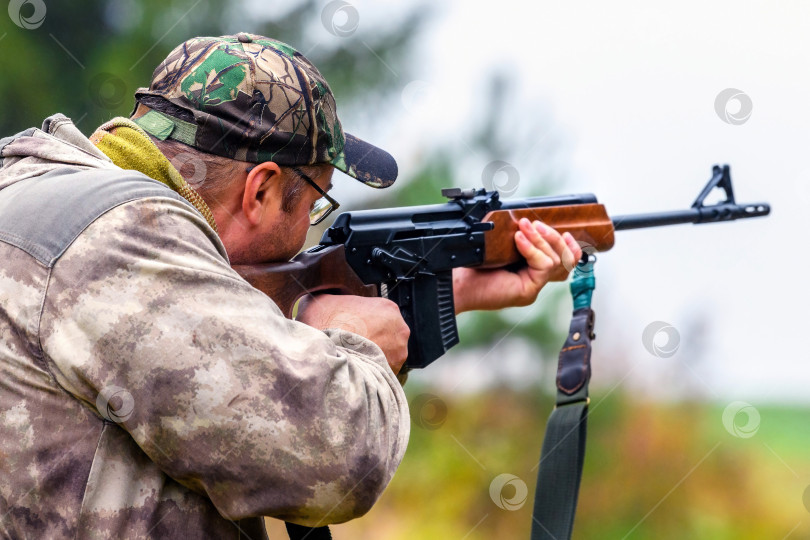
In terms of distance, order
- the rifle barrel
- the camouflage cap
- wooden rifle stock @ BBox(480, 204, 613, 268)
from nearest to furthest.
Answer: the camouflage cap
wooden rifle stock @ BBox(480, 204, 613, 268)
the rifle barrel

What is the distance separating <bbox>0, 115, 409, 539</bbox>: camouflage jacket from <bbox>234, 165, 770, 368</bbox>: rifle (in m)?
0.65

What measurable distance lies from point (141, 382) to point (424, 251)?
57.4 inches

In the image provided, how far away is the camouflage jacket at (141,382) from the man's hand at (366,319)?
20.5 inches

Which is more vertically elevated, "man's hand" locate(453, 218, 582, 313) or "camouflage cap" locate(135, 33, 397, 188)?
"camouflage cap" locate(135, 33, 397, 188)

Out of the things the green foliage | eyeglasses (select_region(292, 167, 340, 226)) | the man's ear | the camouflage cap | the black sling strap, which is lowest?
the green foliage

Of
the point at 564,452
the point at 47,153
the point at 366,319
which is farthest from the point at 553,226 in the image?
the point at 47,153

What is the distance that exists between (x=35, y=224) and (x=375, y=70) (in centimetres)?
474

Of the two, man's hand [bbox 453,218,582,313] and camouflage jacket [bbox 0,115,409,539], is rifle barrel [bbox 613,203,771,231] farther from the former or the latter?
camouflage jacket [bbox 0,115,409,539]

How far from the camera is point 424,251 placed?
2.85 meters

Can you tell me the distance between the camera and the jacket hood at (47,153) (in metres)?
1.72

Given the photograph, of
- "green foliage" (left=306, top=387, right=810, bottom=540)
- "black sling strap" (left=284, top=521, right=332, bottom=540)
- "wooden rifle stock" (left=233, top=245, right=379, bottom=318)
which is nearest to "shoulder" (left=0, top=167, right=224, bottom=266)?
"wooden rifle stock" (left=233, top=245, right=379, bottom=318)

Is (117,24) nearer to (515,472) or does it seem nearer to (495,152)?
(495,152)

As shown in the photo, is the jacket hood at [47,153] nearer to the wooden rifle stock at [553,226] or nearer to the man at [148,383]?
the man at [148,383]

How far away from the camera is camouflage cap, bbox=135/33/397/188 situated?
204cm
